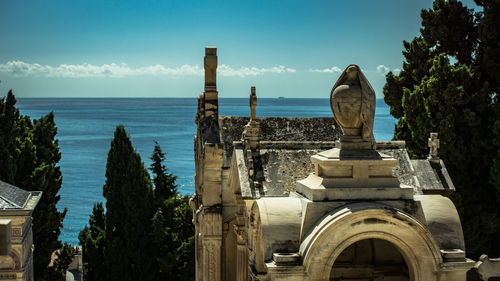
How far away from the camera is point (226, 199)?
15141 mm

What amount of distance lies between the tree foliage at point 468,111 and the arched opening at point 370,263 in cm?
1521

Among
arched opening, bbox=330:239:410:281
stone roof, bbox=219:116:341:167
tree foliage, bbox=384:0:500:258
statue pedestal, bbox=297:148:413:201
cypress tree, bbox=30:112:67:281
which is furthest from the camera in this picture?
cypress tree, bbox=30:112:67:281

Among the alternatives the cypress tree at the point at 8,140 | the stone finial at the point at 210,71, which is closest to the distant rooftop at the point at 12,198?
the cypress tree at the point at 8,140

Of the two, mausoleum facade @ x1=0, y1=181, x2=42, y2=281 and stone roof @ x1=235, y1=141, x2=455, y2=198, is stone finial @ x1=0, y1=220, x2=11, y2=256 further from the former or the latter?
stone roof @ x1=235, y1=141, x2=455, y2=198

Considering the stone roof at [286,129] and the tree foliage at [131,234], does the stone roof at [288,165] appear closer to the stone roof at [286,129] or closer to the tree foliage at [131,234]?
the stone roof at [286,129]

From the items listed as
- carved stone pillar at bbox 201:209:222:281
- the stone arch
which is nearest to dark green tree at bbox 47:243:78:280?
carved stone pillar at bbox 201:209:222:281

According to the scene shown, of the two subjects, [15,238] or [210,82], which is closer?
[15,238]

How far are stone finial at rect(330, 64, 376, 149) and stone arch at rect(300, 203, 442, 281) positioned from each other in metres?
0.95

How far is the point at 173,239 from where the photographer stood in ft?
99.0

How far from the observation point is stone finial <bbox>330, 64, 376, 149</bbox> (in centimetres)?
719

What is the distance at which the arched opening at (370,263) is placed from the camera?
812 centimetres

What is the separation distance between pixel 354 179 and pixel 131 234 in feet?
80.4

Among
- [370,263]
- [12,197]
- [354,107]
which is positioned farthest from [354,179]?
[12,197]

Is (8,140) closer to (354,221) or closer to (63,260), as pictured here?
(63,260)
